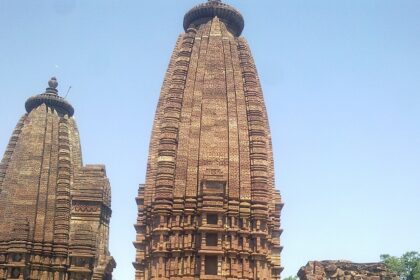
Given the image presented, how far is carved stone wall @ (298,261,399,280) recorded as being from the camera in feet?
59.8

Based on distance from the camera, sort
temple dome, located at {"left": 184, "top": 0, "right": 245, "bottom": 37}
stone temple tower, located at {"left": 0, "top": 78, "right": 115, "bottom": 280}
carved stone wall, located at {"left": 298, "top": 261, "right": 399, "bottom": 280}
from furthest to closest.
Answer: stone temple tower, located at {"left": 0, "top": 78, "right": 115, "bottom": 280} < temple dome, located at {"left": 184, "top": 0, "right": 245, "bottom": 37} < carved stone wall, located at {"left": 298, "top": 261, "right": 399, "bottom": 280}

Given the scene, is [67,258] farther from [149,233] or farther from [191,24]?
[191,24]

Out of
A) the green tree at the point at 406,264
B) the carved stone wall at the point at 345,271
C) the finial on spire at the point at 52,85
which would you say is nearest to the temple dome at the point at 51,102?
the finial on spire at the point at 52,85

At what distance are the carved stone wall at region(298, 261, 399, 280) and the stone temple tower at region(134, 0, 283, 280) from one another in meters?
1.78

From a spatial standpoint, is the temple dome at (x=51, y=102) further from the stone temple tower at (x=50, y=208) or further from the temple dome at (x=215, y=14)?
the temple dome at (x=215, y=14)

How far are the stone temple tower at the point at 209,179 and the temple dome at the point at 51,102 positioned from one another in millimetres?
10449

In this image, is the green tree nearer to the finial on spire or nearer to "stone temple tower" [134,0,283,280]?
"stone temple tower" [134,0,283,280]

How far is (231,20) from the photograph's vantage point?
85.0 ft

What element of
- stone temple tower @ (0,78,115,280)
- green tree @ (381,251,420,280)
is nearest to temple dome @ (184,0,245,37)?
stone temple tower @ (0,78,115,280)

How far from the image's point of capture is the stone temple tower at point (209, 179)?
19.1 m

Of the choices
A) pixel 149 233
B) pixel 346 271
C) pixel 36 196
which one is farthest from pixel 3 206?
pixel 346 271

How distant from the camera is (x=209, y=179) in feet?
64.8

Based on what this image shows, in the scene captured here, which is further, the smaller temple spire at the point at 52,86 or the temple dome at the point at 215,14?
the smaller temple spire at the point at 52,86

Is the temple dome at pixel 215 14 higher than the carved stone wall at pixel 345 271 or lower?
higher
